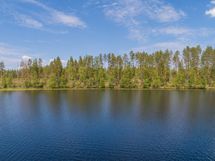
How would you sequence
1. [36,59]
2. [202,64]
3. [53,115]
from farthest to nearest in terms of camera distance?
1. [36,59]
2. [202,64]
3. [53,115]

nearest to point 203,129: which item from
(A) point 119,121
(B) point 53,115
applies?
(A) point 119,121

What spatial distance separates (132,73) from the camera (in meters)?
123

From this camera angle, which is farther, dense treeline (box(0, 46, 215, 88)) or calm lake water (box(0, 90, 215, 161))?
dense treeline (box(0, 46, 215, 88))

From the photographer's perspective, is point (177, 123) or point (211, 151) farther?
point (177, 123)

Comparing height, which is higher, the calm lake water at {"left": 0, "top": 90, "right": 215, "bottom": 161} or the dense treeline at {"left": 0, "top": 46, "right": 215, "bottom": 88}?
the dense treeline at {"left": 0, "top": 46, "right": 215, "bottom": 88}

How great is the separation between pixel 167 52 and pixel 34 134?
110173mm

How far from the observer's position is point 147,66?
126 metres

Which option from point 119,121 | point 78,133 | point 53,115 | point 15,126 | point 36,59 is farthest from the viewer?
point 36,59

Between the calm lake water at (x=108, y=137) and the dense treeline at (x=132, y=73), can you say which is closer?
the calm lake water at (x=108, y=137)

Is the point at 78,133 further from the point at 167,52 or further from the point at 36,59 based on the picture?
the point at 36,59

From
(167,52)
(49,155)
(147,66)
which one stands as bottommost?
(49,155)

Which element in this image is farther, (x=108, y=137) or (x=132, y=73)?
(x=132, y=73)

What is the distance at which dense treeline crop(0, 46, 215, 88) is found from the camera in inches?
4557

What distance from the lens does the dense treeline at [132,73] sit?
380ft
